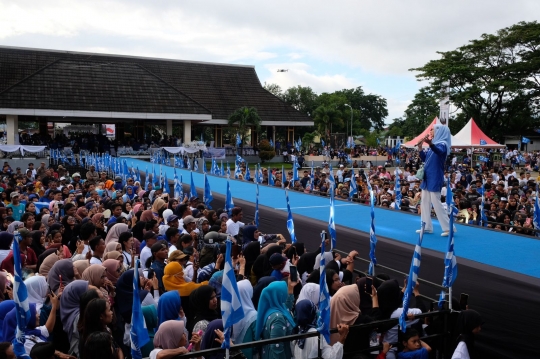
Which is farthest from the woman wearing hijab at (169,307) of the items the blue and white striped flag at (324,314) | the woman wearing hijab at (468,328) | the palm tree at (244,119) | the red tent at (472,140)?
the palm tree at (244,119)

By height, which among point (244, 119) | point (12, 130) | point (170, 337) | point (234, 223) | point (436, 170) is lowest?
point (170, 337)

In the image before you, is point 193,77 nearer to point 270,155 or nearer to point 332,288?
point 270,155

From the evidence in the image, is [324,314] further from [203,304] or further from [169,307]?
[169,307]

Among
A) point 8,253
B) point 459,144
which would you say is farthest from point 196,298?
point 459,144

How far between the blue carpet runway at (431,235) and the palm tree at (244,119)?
76.6ft

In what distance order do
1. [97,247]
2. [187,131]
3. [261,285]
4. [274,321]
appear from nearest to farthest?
[274,321]
[261,285]
[97,247]
[187,131]

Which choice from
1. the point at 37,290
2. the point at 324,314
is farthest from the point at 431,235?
the point at 37,290

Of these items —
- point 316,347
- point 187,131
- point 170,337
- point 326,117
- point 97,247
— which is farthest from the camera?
point 326,117

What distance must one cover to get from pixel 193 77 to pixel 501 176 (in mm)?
29322

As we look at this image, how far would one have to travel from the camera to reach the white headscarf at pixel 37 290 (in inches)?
182

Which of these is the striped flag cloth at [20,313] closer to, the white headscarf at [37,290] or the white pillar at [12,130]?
the white headscarf at [37,290]

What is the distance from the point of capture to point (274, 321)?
4039 millimetres

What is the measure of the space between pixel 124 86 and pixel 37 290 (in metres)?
30.1

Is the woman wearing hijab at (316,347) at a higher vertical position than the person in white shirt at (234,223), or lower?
lower
